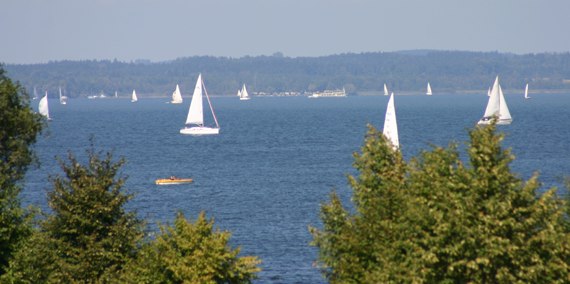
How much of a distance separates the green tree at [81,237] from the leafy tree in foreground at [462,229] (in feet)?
A: 21.9

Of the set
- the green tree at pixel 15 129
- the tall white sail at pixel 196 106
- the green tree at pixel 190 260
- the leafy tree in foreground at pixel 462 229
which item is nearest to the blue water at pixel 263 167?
the leafy tree in foreground at pixel 462 229

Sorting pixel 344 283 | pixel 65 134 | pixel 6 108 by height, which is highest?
pixel 6 108

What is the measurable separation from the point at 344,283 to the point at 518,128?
14086cm

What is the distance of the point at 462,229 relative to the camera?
2653 centimetres

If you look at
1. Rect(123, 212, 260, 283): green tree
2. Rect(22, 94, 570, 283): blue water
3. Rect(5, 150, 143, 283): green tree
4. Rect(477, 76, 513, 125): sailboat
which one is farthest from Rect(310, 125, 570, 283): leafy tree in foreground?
Rect(477, 76, 513, 125): sailboat

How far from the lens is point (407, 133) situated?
15762cm

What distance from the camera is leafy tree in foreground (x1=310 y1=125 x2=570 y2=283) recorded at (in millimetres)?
26578

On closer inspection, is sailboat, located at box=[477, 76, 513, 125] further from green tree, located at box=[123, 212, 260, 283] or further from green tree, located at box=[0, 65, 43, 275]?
green tree, located at box=[123, 212, 260, 283]

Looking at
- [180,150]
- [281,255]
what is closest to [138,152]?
[180,150]

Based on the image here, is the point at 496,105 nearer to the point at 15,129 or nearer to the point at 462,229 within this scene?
the point at 15,129

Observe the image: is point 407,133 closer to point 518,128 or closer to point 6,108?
point 518,128

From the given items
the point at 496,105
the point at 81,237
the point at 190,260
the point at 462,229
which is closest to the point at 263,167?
the point at 496,105

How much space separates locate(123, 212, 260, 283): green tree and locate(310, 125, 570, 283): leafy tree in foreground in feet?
9.70

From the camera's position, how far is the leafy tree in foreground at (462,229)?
87.2 feet
